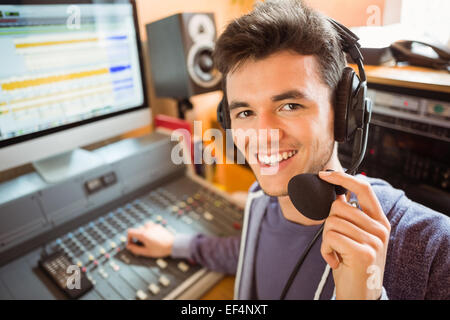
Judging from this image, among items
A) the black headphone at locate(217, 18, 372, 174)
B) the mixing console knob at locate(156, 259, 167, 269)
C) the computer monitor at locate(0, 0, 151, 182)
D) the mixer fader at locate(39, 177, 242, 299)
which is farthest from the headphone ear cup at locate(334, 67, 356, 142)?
the computer monitor at locate(0, 0, 151, 182)

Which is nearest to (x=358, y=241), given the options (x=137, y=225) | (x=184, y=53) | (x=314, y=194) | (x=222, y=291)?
(x=314, y=194)

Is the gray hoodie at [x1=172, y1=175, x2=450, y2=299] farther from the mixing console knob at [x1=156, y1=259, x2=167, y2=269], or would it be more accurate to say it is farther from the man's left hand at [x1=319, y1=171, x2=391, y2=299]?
the mixing console knob at [x1=156, y1=259, x2=167, y2=269]

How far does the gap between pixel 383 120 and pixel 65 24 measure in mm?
950

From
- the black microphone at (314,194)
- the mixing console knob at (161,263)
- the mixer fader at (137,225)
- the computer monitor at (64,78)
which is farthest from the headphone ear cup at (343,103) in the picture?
the computer monitor at (64,78)

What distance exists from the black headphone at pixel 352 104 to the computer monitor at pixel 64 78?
2.26 feet

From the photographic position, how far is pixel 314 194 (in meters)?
0.52

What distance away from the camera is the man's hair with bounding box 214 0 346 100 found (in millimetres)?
630

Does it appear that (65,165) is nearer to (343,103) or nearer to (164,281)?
(164,281)

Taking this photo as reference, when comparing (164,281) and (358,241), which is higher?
(358,241)

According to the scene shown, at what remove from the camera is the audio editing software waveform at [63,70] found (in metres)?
0.80

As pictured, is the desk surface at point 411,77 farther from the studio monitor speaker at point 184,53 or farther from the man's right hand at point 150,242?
the man's right hand at point 150,242

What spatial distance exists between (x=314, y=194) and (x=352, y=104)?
0.73 feet

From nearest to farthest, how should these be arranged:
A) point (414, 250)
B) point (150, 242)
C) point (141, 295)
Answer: point (414, 250) < point (141, 295) < point (150, 242)

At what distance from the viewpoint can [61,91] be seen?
0.89m
